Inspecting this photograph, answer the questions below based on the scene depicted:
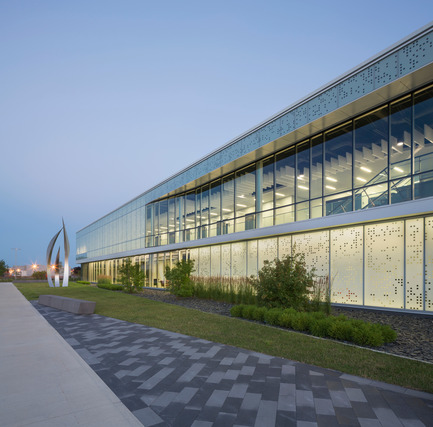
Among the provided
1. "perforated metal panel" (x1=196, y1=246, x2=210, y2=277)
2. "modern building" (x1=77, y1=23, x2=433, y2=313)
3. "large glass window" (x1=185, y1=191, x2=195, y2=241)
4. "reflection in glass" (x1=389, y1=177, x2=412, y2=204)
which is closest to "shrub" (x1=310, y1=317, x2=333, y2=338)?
"modern building" (x1=77, y1=23, x2=433, y2=313)

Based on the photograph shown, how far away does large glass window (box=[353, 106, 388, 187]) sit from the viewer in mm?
12406

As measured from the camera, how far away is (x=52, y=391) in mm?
4586

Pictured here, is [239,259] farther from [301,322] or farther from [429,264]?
[301,322]

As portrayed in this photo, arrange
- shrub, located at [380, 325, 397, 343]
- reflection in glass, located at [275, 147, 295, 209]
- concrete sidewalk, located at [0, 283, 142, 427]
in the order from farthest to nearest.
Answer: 1. reflection in glass, located at [275, 147, 295, 209]
2. shrub, located at [380, 325, 397, 343]
3. concrete sidewalk, located at [0, 283, 142, 427]

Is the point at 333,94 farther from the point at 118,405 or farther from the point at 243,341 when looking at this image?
the point at 118,405

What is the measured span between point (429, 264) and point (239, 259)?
34.3 ft

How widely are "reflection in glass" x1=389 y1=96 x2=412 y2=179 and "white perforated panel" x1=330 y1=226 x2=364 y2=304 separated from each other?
2.72 metres

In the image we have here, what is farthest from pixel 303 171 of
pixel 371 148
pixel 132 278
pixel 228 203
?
pixel 132 278

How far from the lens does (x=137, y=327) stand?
9633 millimetres

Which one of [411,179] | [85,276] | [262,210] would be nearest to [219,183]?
[262,210]

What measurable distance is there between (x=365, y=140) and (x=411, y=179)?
2.81 meters

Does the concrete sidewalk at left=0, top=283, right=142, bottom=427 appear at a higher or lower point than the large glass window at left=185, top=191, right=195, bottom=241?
lower

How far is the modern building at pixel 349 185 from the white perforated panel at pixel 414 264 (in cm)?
3

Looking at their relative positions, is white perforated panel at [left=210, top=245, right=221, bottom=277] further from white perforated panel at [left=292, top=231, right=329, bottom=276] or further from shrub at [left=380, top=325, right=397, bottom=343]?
shrub at [left=380, top=325, right=397, bottom=343]
